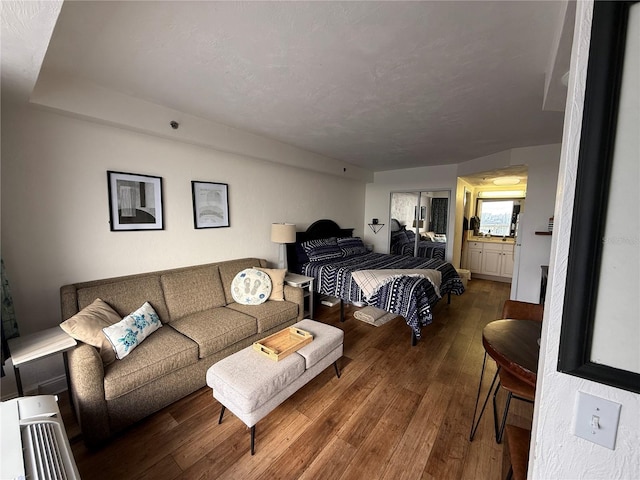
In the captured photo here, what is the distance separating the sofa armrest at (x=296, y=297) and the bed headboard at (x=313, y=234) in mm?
988

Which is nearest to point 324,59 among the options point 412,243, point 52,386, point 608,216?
point 608,216

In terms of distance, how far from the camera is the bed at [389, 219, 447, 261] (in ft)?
17.2

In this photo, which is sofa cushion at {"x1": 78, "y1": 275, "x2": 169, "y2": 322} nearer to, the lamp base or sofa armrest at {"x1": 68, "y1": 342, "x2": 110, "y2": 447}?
sofa armrest at {"x1": 68, "y1": 342, "x2": 110, "y2": 447}

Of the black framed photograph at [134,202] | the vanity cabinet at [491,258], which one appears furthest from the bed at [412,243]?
the black framed photograph at [134,202]

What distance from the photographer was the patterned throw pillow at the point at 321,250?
13.4 feet

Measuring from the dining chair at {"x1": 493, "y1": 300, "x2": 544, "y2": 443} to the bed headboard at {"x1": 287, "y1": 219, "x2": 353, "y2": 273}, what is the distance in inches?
109

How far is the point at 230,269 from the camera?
10.1ft

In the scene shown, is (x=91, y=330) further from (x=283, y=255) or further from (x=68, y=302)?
(x=283, y=255)

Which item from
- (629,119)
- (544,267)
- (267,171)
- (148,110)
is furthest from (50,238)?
(544,267)

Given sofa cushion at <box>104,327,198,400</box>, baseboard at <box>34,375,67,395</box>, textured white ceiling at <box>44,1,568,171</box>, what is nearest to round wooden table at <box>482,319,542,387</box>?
textured white ceiling at <box>44,1,568,171</box>

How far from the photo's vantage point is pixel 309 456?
157 centimetres

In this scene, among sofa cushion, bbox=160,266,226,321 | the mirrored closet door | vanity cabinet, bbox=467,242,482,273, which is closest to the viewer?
sofa cushion, bbox=160,266,226,321

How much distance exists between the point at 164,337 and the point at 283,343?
988mm

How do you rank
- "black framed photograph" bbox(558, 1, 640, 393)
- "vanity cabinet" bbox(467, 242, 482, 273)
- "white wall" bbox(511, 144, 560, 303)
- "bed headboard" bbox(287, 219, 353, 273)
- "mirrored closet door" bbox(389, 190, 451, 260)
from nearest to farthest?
"black framed photograph" bbox(558, 1, 640, 393)
"white wall" bbox(511, 144, 560, 303)
"bed headboard" bbox(287, 219, 353, 273)
"mirrored closet door" bbox(389, 190, 451, 260)
"vanity cabinet" bbox(467, 242, 482, 273)
